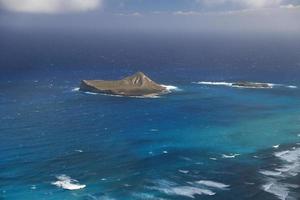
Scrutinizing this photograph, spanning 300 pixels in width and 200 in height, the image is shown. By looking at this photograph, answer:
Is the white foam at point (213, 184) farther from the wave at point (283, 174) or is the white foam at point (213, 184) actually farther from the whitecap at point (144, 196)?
the whitecap at point (144, 196)

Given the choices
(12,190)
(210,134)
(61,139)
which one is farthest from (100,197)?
(210,134)

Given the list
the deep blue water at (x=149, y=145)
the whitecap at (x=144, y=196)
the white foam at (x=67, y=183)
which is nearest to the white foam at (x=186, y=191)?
the deep blue water at (x=149, y=145)

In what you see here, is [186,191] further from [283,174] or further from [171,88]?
[171,88]

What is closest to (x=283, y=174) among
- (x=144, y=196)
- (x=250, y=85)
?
(x=144, y=196)

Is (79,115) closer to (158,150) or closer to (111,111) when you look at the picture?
(111,111)

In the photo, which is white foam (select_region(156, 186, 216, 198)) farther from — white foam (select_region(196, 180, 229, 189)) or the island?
the island

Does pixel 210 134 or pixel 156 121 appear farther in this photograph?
pixel 156 121

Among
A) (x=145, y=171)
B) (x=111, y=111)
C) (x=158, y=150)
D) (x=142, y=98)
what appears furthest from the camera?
(x=142, y=98)
